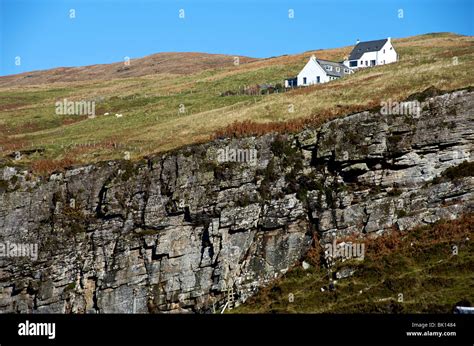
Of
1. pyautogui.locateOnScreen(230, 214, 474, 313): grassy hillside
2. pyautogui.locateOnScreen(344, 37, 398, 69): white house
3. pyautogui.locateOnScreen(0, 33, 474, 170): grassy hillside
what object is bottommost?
pyautogui.locateOnScreen(230, 214, 474, 313): grassy hillside

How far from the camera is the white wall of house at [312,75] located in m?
97.6

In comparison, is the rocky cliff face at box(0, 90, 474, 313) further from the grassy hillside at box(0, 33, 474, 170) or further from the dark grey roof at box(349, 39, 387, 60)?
the dark grey roof at box(349, 39, 387, 60)

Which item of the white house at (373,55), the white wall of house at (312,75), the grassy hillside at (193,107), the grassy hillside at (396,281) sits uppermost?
the white house at (373,55)

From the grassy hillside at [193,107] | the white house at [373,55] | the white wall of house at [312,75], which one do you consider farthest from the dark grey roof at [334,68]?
the grassy hillside at [193,107]

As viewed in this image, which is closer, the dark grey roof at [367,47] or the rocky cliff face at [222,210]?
the rocky cliff face at [222,210]

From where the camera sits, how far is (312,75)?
98250 millimetres

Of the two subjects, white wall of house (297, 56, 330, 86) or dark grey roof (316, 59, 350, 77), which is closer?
white wall of house (297, 56, 330, 86)

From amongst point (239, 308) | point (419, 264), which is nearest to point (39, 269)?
point (239, 308)

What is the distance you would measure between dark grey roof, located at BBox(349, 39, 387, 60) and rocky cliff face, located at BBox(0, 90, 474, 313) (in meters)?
66.8

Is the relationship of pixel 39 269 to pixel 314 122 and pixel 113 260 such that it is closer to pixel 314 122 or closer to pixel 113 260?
pixel 113 260

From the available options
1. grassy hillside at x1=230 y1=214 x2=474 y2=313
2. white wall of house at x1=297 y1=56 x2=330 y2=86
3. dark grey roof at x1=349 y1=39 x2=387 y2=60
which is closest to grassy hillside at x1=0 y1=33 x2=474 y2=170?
dark grey roof at x1=349 y1=39 x2=387 y2=60

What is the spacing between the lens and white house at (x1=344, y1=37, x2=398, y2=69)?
109688 millimetres

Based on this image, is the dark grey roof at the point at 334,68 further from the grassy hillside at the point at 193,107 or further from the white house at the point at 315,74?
the grassy hillside at the point at 193,107

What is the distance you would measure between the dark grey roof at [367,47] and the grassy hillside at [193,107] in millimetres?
7857
